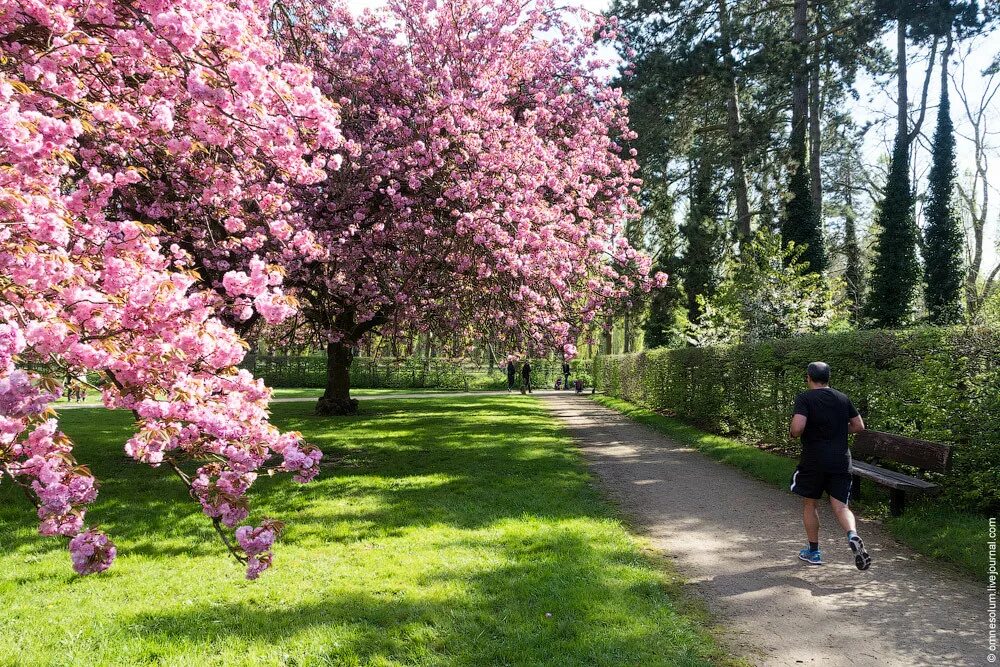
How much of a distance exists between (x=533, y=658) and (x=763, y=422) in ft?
28.8

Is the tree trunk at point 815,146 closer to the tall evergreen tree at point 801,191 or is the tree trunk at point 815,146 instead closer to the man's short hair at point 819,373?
the tall evergreen tree at point 801,191

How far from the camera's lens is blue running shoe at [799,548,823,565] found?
5180 mm

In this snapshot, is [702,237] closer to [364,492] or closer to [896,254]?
[896,254]

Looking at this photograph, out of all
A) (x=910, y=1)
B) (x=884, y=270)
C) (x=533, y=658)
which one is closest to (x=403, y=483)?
(x=533, y=658)

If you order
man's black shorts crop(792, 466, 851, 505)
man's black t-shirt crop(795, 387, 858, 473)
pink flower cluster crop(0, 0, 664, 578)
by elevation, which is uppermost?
pink flower cluster crop(0, 0, 664, 578)

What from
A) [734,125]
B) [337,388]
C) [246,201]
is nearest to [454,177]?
[246,201]

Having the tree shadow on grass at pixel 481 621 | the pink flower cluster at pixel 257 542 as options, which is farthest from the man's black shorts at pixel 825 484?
the pink flower cluster at pixel 257 542

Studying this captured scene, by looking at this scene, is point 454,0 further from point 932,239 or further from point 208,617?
point 932,239

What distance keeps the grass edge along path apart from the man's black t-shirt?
1.23 metres

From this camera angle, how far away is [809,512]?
523 cm

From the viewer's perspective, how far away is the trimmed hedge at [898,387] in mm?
6168

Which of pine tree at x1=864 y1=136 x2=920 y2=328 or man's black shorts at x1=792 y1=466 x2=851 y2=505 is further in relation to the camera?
pine tree at x1=864 y1=136 x2=920 y2=328

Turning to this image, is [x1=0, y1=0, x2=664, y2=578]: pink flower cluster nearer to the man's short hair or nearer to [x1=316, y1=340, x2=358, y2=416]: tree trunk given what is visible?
[x1=316, y1=340, x2=358, y2=416]: tree trunk

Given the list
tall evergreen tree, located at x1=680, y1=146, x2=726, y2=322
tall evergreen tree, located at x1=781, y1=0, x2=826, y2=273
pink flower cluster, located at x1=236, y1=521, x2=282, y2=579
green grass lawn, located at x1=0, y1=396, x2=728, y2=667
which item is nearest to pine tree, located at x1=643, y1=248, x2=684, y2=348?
tall evergreen tree, located at x1=680, y1=146, x2=726, y2=322
